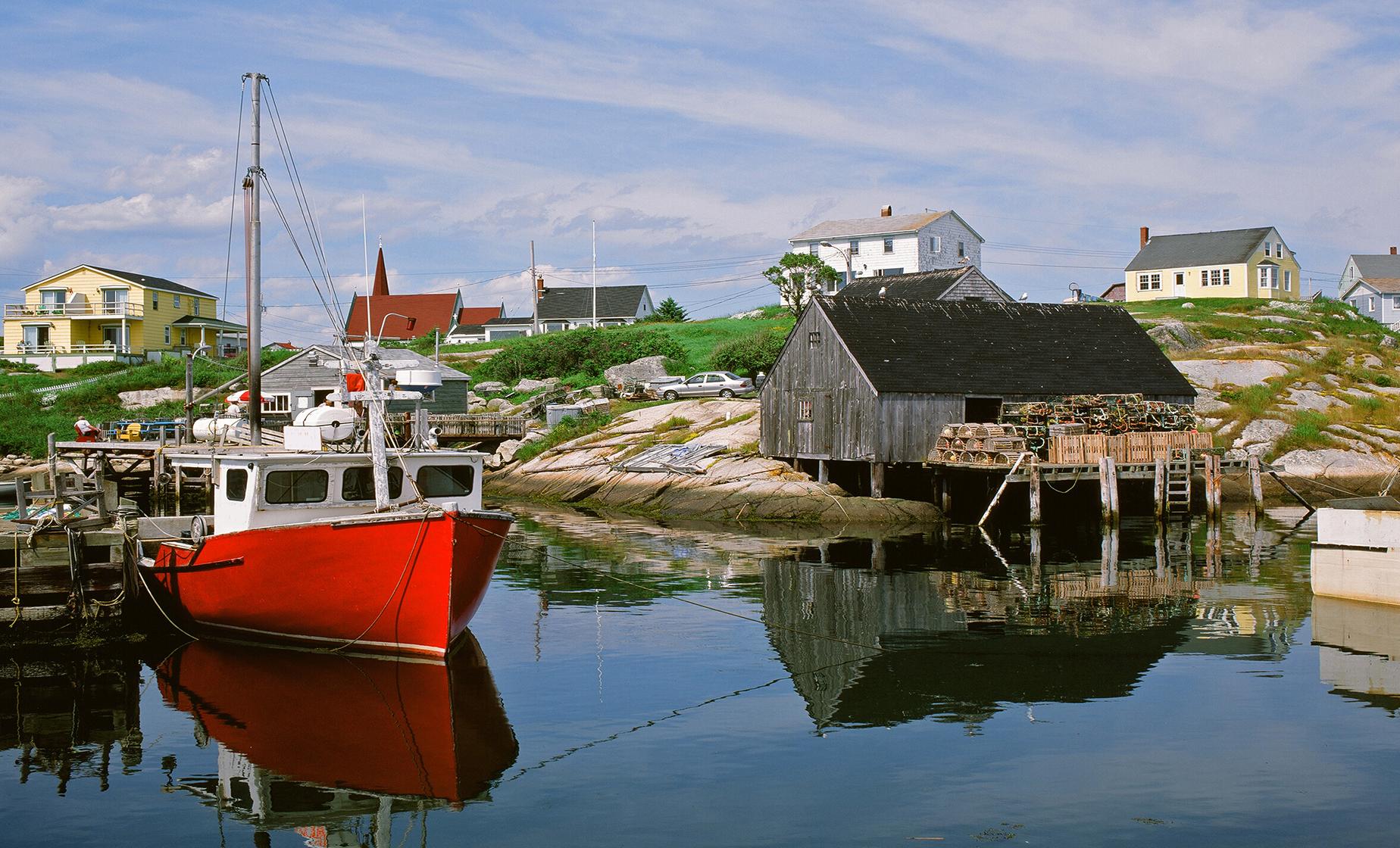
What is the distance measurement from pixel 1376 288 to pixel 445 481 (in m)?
90.0

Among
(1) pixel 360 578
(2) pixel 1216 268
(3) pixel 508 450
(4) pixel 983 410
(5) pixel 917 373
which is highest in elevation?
(2) pixel 1216 268

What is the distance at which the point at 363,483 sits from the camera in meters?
19.4

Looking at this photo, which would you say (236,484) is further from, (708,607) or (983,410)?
(983,410)

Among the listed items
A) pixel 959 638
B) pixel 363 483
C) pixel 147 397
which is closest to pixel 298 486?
pixel 363 483

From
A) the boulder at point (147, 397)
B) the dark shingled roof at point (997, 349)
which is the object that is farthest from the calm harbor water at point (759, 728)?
the boulder at point (147, 397)

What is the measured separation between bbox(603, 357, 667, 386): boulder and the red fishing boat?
44.4 meters

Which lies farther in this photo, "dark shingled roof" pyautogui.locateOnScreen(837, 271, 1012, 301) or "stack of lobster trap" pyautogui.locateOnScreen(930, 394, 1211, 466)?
"dark shingled roof" pyautogui.locateOnScreen(837, 271, 1012, 301)

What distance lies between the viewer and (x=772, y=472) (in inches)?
1606

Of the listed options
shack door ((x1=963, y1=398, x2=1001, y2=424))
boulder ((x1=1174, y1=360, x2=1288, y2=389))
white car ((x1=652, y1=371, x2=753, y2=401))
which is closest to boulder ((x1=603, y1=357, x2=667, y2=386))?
white car ((x1=652, y1=371, x2=753, y2=401))

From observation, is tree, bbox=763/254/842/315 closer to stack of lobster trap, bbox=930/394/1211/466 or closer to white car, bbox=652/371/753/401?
white car, bbox=652/371/753/401

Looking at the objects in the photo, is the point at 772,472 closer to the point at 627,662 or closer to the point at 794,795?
the point at 627,662

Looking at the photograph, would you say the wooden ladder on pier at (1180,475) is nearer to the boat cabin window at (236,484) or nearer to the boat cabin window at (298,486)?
the boat cabin window at (298,486)

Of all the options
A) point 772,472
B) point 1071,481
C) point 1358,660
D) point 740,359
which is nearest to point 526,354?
point 740,359

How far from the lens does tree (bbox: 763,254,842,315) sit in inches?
2825
